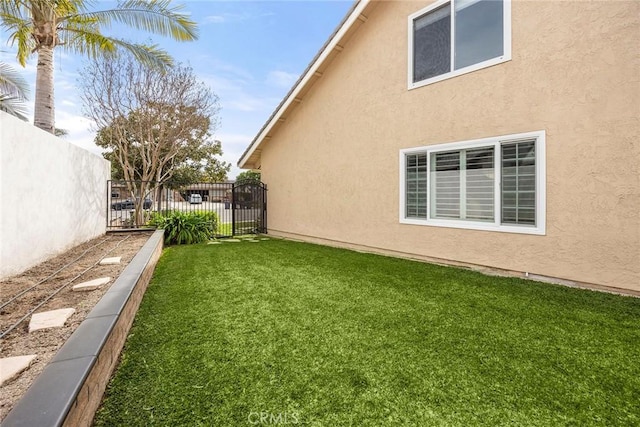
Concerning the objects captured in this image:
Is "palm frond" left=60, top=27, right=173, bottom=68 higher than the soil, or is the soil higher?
"palm frond" left=60, top=27, right=173, bottom=68

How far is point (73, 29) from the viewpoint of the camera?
33.7 ft

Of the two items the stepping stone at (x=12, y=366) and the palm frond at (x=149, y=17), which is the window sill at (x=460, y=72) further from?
the stepping stone at (x=12, y=366)

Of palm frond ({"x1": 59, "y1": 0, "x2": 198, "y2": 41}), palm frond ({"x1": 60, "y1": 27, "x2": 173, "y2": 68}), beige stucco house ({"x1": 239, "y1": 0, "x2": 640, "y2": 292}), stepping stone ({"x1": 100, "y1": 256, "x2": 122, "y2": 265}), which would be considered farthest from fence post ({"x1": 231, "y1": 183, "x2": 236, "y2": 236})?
stepping stone ({"x1": 100, "y1": 256, "x2": 122, "y2": 265})

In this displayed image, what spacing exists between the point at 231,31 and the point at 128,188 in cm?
862

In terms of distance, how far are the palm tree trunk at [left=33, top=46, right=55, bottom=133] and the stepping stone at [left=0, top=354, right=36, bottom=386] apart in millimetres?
A: 9321

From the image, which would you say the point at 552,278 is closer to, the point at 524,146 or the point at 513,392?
the point at 524,146

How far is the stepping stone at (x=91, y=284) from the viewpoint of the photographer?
15.1 ft

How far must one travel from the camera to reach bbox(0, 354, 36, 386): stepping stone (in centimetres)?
243

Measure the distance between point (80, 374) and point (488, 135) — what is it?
7872 millimetres

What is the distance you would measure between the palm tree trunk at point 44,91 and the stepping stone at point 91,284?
7196mm

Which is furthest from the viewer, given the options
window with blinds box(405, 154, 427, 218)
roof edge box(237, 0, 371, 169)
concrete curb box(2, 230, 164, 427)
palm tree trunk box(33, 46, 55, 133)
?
roof edge box(237, 0, 371, 169)

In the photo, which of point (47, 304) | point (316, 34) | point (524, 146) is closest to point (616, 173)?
point (524, 146)

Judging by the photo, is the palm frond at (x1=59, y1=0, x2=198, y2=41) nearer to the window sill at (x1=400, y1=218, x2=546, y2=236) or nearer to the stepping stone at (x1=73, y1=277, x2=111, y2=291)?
the stepping stone at (x1=73, y1=277, x2=111, y2=291)

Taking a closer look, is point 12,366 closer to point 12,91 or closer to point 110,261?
point 110,261
